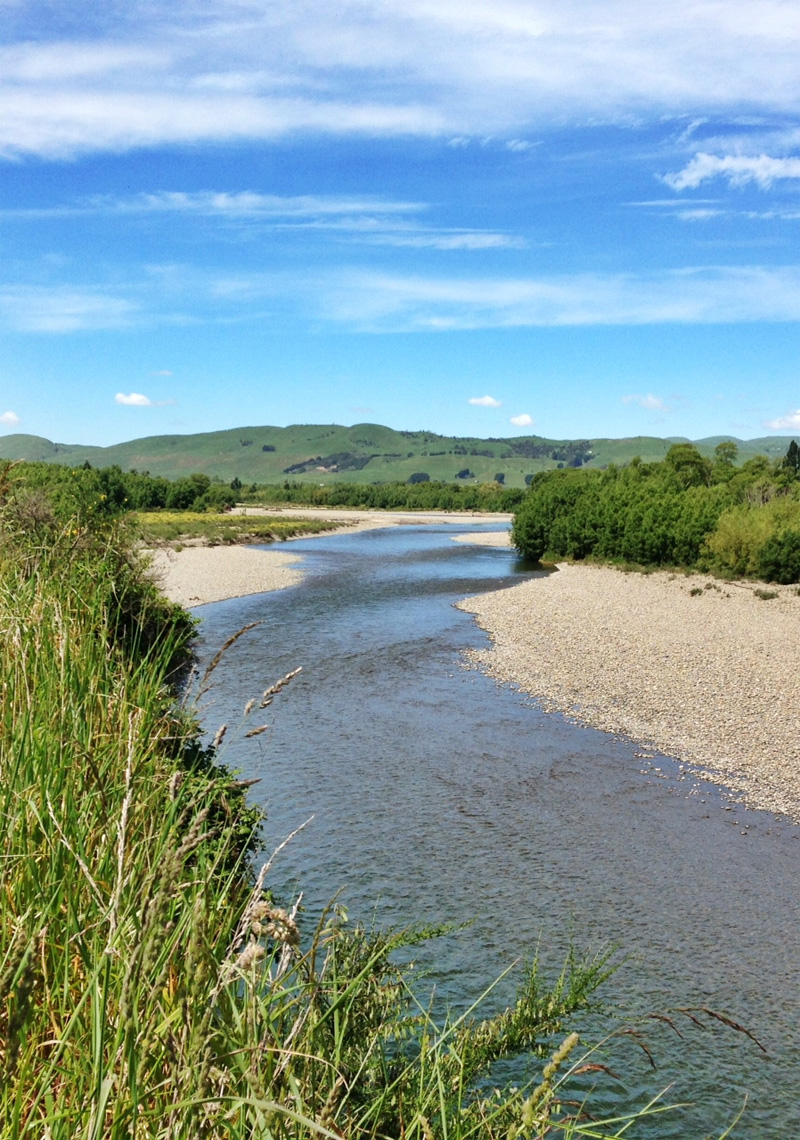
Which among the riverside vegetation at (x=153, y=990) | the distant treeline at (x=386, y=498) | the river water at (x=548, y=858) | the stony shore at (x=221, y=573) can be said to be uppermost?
the distant treeline at (x=386, y=498)

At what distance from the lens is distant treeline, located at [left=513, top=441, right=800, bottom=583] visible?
42.0 metres

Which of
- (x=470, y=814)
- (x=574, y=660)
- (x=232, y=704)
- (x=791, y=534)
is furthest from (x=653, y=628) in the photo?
(x=470, y=814)

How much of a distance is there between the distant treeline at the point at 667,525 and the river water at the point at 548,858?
2427cm

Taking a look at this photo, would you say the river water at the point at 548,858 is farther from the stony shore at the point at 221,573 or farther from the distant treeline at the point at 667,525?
the distant treeline at the point at 667,525

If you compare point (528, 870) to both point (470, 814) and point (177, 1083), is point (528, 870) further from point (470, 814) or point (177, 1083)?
point (177, 1083)

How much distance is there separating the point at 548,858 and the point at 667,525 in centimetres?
3924

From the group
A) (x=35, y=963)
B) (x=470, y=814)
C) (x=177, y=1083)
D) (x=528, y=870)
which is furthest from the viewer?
(x=470, y=814)

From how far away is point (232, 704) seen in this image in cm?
1991

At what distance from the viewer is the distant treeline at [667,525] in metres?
42.0

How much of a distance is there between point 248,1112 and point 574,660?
23.8 metres

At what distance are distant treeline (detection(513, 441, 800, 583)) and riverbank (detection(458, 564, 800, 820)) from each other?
2.56 metres

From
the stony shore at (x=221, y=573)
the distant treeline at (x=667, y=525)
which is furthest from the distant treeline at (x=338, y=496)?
the distant treeline at (x=667, y=525)

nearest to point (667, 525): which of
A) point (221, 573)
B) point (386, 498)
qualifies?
point (221, 573)

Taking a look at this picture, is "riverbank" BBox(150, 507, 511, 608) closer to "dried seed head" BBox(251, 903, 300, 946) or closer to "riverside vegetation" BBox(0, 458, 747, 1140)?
"riverside vegetation" BBox(0, 458, 747, 1140)
